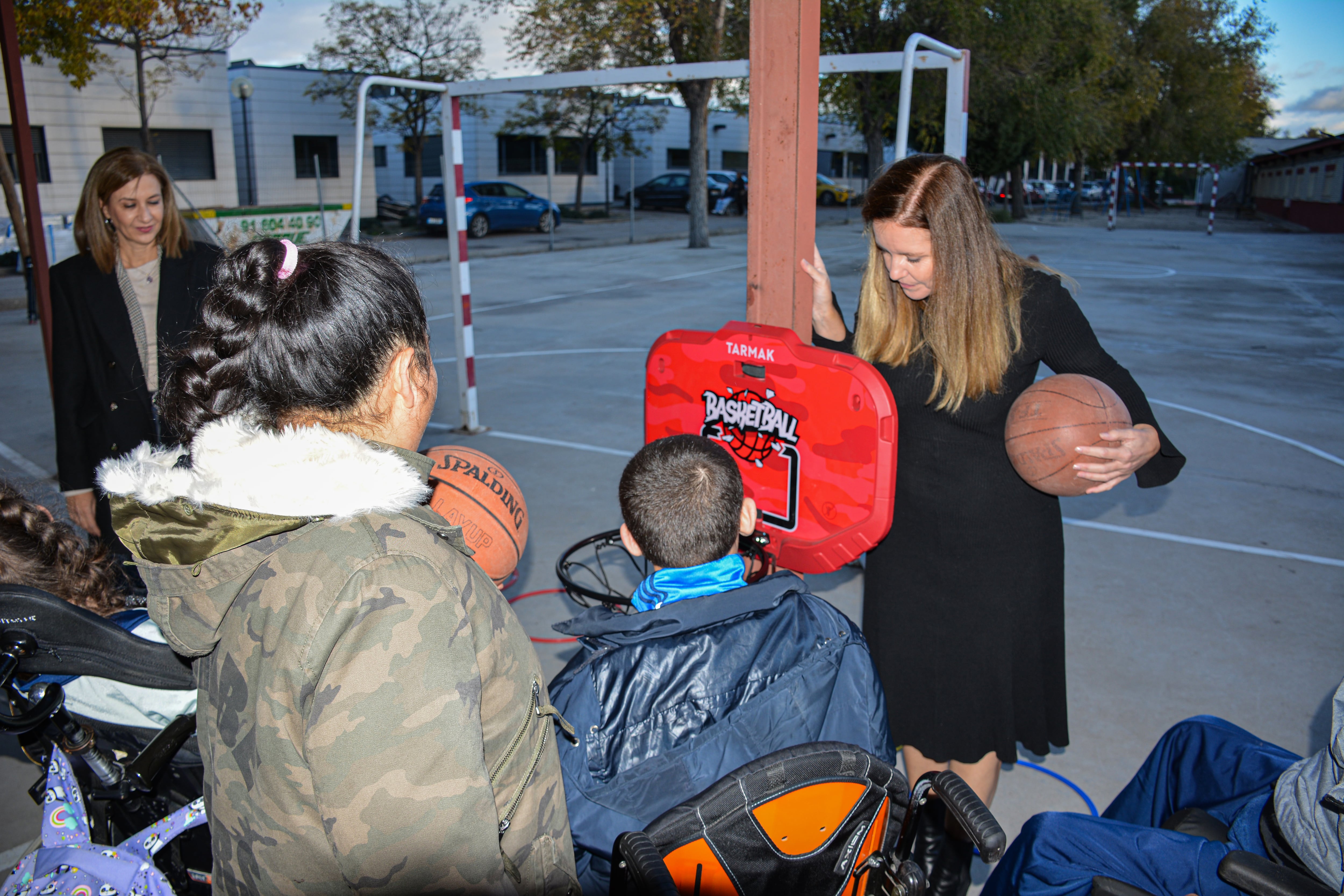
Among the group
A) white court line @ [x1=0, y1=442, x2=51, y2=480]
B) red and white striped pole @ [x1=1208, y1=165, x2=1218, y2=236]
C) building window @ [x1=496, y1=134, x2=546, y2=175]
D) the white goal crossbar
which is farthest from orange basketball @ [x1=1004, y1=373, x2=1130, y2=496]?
building window @ [x1=496, y1=134, x2=546, y2=175]

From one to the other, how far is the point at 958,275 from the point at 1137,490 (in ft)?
13.9

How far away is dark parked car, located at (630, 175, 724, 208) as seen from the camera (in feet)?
114

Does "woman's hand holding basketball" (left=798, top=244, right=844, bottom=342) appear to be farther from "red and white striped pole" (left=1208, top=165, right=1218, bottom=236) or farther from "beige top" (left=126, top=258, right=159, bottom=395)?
"red and white striped pole" (left=1208, top=165, right=1218, bottom=236)

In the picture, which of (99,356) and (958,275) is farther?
(99,356)

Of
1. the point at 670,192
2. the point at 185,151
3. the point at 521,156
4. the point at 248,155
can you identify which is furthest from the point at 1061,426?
the point at 521,156

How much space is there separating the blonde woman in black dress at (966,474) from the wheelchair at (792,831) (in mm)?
765

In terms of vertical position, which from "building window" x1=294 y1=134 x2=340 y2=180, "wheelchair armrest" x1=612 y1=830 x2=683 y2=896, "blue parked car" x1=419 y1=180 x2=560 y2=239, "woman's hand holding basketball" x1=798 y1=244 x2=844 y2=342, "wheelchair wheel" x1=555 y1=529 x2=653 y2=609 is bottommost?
"wheelchair wheel" x1=555 y1=529 x2=653 y2=609

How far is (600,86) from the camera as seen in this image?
5246 millimetres

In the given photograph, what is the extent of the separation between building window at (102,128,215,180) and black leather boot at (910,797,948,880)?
26.6 m

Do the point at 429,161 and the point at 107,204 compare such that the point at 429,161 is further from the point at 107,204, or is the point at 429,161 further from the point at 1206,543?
the point at 1206,543

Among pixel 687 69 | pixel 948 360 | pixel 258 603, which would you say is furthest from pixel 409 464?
pixel 687 69

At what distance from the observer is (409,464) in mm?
1123

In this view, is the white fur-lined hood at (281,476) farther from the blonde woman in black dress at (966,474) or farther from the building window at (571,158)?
the building window at (571,158)

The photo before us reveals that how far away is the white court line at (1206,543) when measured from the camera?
463 cm
